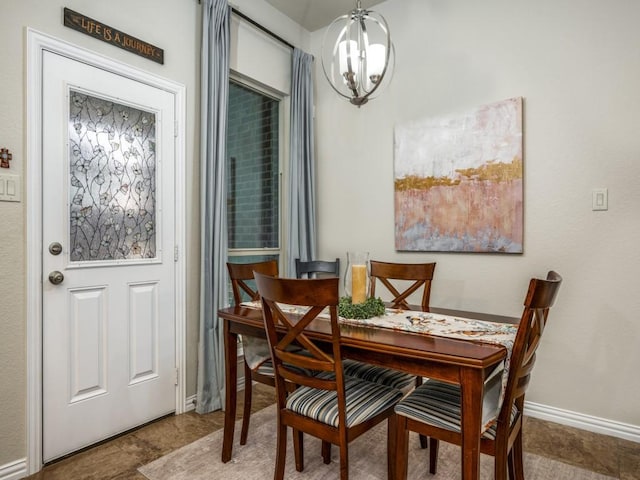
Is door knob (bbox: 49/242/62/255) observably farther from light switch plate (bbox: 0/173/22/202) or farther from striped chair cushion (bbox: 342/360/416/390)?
striped chair cushion (bbox: 342/360/416/390)

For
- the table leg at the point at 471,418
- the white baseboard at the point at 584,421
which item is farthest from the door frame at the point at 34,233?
the white baseboard at the point at 584,421

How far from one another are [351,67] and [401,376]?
151cm

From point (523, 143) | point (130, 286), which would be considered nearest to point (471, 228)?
point (523, 143)

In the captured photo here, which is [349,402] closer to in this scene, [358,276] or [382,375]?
[382,375]

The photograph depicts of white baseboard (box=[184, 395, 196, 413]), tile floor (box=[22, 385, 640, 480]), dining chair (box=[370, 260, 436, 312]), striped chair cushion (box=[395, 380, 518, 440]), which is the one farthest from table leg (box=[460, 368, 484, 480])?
white baseboard (box=[184, 395, 196, 413])

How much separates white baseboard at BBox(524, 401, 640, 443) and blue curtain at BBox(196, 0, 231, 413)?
6.75 feet

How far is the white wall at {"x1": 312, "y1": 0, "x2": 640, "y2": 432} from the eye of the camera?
2.31 meters

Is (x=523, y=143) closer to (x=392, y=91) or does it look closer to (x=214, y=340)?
(x=392, y=91)

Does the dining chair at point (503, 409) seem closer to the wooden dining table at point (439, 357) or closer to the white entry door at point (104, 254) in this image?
the wooden dining table at point (439, 357)

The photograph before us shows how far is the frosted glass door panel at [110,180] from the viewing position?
84.2 inches

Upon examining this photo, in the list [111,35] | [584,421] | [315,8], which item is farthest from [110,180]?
[584,421]

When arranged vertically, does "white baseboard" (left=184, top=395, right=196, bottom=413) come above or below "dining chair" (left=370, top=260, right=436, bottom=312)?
below

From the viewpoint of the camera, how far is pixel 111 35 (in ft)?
7.39

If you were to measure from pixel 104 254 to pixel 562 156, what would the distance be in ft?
9.10
